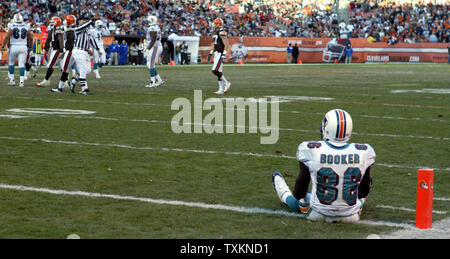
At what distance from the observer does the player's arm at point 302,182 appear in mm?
5883

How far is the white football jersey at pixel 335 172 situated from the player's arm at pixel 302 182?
0.07 metres

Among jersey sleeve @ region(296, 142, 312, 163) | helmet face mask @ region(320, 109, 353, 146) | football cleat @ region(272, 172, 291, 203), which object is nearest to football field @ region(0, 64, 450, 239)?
football cleat @ region(272, 172, 291, 203)

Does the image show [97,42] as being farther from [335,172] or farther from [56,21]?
[335,172]

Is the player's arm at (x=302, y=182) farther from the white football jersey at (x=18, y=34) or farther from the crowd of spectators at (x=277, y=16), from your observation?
the crowd of spectators at (x=277, y=16)

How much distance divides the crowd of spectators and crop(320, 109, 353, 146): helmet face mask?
37437mm

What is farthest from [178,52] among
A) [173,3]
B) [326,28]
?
[326,28]

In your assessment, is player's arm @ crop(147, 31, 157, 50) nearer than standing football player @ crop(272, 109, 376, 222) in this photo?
No

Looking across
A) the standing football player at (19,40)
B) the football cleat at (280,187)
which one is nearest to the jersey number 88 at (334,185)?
the football cleat at (280,187)

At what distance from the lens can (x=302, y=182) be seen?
5.99 metres

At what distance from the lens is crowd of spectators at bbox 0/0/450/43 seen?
44562 millimetres

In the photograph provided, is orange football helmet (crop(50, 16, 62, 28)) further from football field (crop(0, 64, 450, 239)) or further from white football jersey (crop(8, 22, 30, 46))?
football field (crop(0, 64, 450, 239))

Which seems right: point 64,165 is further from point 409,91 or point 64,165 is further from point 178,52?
point 178,52

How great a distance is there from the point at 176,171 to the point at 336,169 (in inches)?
105

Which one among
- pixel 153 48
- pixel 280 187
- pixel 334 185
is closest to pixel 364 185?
pixel 334 185
